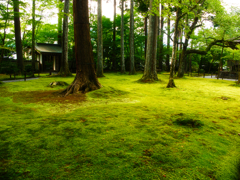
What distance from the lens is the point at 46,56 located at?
2322cm

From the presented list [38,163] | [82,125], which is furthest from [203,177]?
[82,125]

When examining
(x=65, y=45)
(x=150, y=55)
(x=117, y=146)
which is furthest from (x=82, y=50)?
(x=65, y=45)

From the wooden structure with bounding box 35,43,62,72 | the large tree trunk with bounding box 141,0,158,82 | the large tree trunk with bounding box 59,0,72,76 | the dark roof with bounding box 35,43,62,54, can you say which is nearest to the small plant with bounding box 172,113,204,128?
the large tree trunk with bounding box 141,0,158,82

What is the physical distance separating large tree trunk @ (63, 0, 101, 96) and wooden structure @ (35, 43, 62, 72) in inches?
644

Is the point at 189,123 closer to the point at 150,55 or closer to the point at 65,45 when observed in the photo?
the point at 150,55

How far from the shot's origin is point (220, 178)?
1769 millimetres

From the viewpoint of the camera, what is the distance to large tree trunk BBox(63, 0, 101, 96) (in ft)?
22.1

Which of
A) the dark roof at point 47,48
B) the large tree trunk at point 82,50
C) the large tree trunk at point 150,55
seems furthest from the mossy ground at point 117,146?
the dark roof at point 47,48

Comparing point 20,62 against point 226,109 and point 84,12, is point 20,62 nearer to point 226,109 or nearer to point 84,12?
point 84,12

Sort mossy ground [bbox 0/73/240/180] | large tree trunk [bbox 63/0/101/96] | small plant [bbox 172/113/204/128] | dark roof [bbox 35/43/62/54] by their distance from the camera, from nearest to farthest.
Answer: mossy ground [bbox 0/73/240/180]
small plant [bbox 172/113/204/128]
large tree trunk [bbox 63/0/101/96]
dark roof [bbox 35/43/62/54]

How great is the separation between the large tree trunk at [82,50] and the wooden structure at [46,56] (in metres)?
16.4

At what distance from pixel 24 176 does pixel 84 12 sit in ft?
21.6

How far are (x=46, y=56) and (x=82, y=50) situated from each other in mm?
18798

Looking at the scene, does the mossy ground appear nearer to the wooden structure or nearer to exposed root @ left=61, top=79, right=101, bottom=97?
exposed root @ left=61, top=79, right=101, bottom=97
